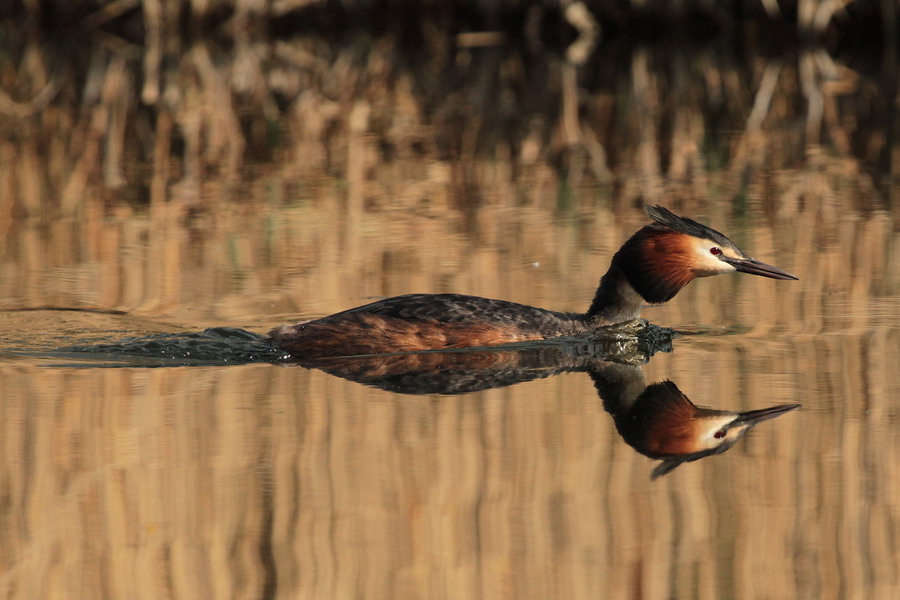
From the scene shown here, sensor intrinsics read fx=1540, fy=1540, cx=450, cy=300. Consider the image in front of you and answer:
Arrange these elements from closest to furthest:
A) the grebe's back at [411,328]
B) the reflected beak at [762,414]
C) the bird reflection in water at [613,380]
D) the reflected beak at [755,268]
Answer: the bird reflection in water at [613,380] → the reflected beak at [762,414] → the grebe's back at [411,328] → the reflected beak at [755,268]

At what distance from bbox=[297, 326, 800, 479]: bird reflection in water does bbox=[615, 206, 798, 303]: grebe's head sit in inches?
10.8

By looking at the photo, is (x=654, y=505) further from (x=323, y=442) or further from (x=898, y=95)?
(x=898, y=95)

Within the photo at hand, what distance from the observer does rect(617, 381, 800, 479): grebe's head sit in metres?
5.69

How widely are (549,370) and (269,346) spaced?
1.37 m

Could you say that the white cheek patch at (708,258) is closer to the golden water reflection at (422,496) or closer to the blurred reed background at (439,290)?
the blurred reed background at (439,290)

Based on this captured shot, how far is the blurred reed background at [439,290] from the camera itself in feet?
15.6

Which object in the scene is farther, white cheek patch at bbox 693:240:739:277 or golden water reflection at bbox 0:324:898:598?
white cheek patch at bbox 693:240:739:277

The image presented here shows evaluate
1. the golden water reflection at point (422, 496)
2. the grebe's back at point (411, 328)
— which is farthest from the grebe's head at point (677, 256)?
the golden water reflection at point (422, 496)

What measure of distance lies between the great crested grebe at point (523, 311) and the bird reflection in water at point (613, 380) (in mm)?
74

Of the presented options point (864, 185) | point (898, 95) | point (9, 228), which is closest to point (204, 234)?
point (9, 228)

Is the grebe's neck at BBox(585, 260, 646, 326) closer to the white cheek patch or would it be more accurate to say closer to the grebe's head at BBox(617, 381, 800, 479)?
the white cheek patch

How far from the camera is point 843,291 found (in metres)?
8.29

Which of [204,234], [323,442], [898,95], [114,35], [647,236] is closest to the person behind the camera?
[323,442]

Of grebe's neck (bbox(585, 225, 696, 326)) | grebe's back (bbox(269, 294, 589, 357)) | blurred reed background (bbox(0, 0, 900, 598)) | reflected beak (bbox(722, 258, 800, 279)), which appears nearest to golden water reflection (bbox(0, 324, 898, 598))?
blurred reed background (bbox(0, 0, 900, 598))
